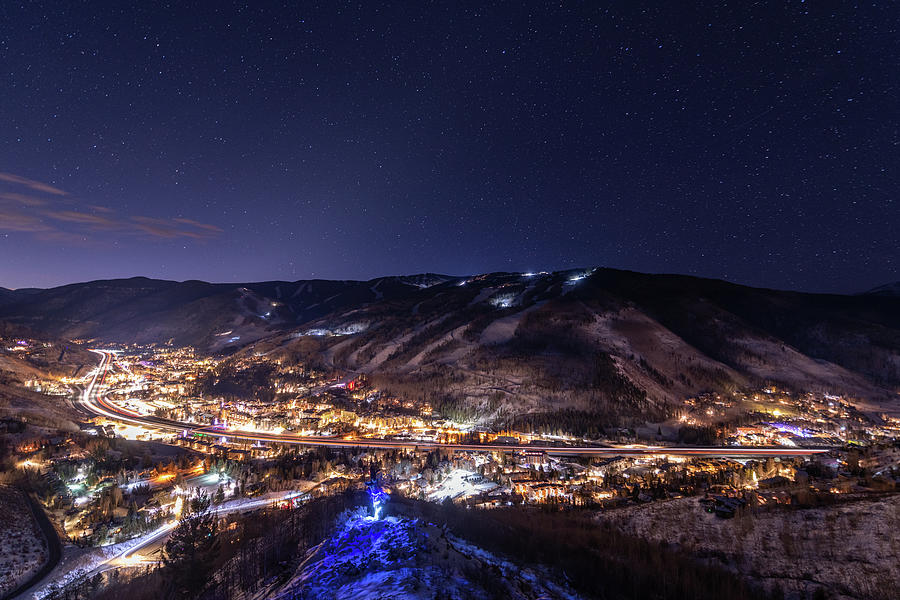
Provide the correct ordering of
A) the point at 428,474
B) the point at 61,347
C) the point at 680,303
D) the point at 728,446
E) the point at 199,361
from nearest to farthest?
the point at 428,474
the point at 728,446
the point at 680,303
the point at 61,347
the point at 199,361

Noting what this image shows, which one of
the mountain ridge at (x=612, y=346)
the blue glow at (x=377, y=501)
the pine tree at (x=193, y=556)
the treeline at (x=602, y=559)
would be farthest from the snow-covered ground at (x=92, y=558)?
the mountain ridge at (x=612, y=346)

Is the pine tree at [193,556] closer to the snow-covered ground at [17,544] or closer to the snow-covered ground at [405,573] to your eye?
the snow-covered ground at [405,573]

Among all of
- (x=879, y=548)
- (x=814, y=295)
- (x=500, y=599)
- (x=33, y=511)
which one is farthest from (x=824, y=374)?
(x=33, y=511)

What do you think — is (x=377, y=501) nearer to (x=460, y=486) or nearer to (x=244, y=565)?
(x=244, y=565)

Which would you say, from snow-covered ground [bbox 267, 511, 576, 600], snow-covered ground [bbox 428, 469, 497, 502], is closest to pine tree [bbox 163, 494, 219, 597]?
snow-covered ground [bbox 267, 511, 576, 600]

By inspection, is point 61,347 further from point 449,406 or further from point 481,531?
point 481,531
